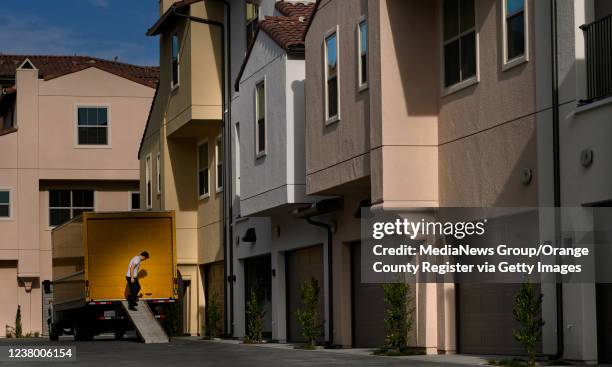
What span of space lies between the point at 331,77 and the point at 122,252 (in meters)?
9.56

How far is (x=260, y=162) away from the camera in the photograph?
94.6 ft

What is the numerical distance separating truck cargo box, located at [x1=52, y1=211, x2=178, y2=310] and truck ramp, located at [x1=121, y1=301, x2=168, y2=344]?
36 centimetres

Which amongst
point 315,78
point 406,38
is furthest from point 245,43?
point 406,38

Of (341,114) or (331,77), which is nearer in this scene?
(341,114)

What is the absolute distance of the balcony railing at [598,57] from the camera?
16.8 meters

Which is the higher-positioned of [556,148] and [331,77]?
[331,77]

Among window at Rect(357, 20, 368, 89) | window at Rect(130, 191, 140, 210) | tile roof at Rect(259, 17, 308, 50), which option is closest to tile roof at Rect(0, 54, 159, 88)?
window at Rect(130, 191, 140, 210)

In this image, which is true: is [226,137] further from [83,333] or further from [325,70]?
[325,70]

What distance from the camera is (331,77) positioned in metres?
24.5

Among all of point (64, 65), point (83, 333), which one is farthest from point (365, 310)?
point (64, 65)

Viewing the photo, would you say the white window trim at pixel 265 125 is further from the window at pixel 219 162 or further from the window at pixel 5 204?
the window at pixel 5 204

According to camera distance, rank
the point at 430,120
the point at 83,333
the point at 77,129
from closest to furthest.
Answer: the point at 430,120
the point at 83,333
the point at 77,129

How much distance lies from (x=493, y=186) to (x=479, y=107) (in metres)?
1.38

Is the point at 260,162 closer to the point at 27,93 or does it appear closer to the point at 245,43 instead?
the point at 245,43
